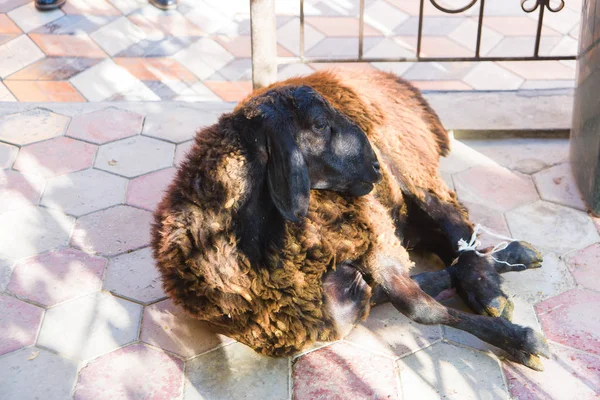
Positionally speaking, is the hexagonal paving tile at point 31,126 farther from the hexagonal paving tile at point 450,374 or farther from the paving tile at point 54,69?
the hexagonal paving tile at point 450,374

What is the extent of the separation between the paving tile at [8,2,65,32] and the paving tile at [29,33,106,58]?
0.20 meters

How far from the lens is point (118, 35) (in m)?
6.20

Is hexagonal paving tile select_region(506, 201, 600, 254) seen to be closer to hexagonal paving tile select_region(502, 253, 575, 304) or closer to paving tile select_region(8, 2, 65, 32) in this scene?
hexagonal paving tile select_region(502, 253, 575, 304)

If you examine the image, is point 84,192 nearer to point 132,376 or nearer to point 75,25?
point 132,376

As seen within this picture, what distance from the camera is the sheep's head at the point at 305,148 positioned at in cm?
265

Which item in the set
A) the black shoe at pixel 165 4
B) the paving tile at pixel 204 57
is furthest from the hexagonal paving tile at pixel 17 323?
the black shoe at pixel 165 4

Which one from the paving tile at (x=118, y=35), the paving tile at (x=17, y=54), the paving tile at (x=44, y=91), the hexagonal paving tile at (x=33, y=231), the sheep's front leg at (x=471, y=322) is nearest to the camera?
the sheep's front leg at (x=471, y=322)

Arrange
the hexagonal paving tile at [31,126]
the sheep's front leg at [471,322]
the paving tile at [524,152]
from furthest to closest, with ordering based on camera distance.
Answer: the hexagonal paving tile at [31,126] < the paving tile at [524,152] < the sheep's front leg at [471,322]

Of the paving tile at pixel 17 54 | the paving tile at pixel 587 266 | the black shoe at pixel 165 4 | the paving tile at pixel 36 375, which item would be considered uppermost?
the black shoe at pixel 165 4

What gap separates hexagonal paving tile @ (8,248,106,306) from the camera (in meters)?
3.35

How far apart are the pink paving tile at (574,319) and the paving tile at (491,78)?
2391 mm

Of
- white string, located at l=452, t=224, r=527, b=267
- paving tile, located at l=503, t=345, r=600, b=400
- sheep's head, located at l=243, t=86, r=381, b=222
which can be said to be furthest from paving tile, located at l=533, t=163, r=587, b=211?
sheep's head, located at l=243, t=86, r=381, b=222

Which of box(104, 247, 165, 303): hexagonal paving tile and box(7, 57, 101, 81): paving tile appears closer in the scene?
box(104, 247, 165, 303): hexagonal paving tile

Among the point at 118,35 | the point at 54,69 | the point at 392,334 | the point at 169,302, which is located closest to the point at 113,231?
the point at 169,302
